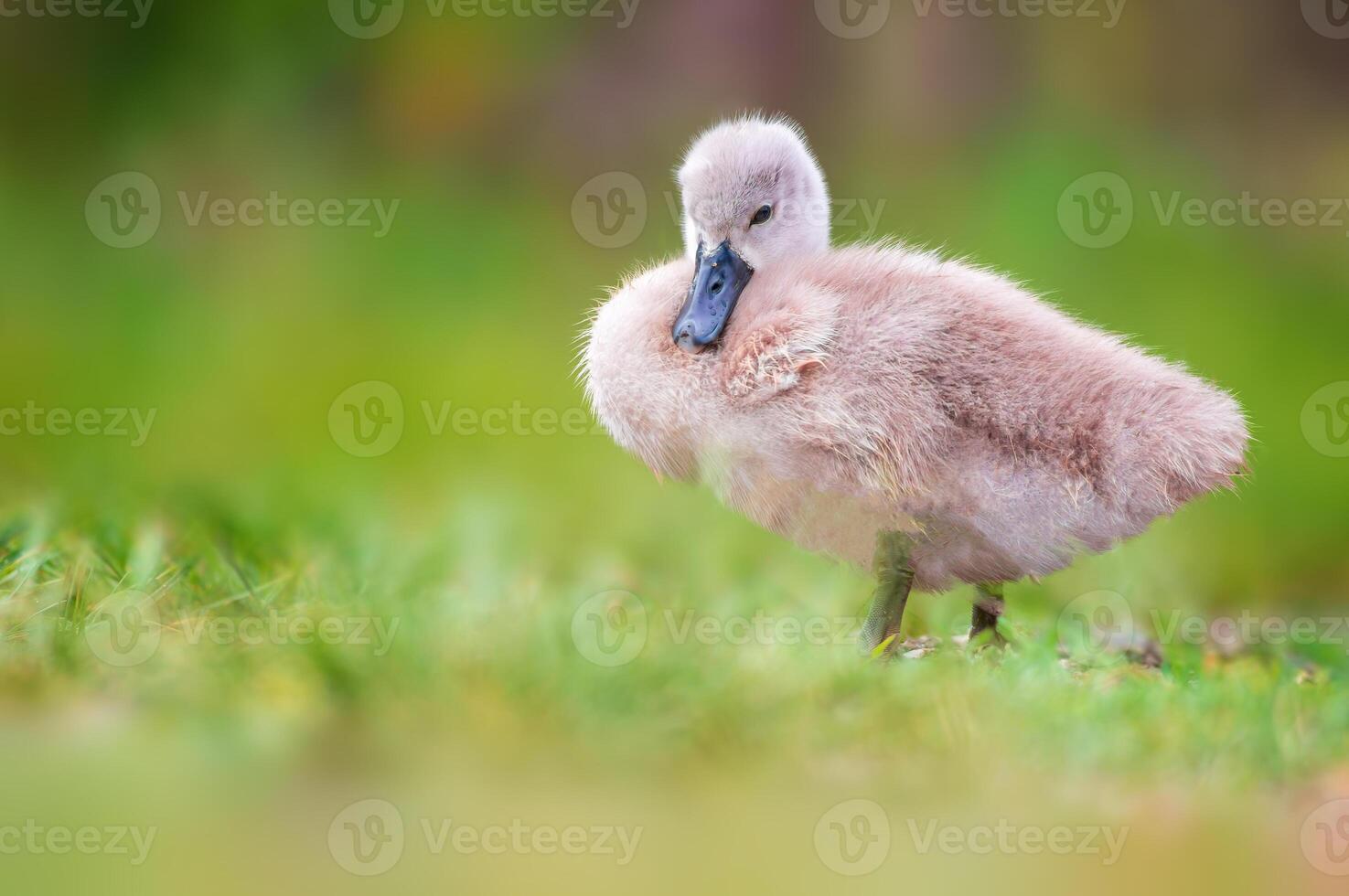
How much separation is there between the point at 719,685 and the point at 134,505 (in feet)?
3.65

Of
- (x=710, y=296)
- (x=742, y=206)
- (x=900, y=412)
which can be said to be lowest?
(x=900, y=412)

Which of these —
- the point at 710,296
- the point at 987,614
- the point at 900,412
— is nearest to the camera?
the point at 900,412

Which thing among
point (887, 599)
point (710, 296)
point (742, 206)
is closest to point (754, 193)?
point (742, 206)

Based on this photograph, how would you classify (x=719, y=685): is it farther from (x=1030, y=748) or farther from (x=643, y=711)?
(x=1030, y=748)

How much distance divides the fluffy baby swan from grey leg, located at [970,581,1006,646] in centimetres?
16

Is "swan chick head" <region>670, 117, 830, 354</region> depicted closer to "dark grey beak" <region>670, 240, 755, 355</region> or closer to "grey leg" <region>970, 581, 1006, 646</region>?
"dark grey beak" <region>670, 240, 755, 355</region>

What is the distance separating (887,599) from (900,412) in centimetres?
30

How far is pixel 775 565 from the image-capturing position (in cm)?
260

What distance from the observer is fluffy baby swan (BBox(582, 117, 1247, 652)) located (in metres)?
1.83

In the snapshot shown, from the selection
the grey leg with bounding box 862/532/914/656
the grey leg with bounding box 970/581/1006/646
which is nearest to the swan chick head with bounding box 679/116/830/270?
the grey leg with bounding box 862/532/914/656

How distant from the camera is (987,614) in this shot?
220 centimetres

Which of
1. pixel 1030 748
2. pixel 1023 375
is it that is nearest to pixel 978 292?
pixel 1023 375

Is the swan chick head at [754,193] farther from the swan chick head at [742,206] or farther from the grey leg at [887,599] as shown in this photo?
the grey leg at [887,599]

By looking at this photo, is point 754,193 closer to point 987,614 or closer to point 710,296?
point 710,296
